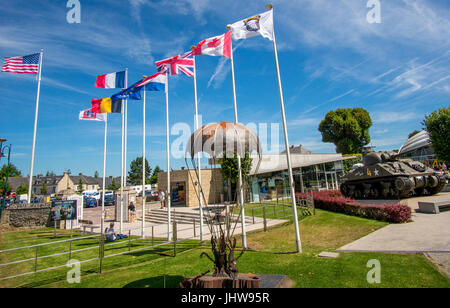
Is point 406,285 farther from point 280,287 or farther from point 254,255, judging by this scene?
point 254,255

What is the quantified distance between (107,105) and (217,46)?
8.40 m

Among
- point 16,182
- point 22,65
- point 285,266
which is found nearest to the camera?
point 285,266

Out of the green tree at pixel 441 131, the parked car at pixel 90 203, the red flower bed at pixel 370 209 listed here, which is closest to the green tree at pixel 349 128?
the green tree at pixel 441 131

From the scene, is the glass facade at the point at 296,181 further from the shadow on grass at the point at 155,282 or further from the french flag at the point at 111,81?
the shadow on grass at the point at 155,282

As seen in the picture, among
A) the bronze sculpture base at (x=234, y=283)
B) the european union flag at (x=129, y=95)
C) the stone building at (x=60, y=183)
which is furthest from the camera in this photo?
the stone building at (x=60, y=183)

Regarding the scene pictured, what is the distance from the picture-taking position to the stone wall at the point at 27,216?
57.6 feet

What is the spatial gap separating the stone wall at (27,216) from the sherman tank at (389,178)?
25917 mm

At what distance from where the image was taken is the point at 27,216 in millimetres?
18016

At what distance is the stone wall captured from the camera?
17547 millimetres

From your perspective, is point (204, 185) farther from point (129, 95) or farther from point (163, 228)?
point (129, 95)

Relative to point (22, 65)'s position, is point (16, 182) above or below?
below

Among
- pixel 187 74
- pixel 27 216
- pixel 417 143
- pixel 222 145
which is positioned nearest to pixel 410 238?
pixel 222 145
